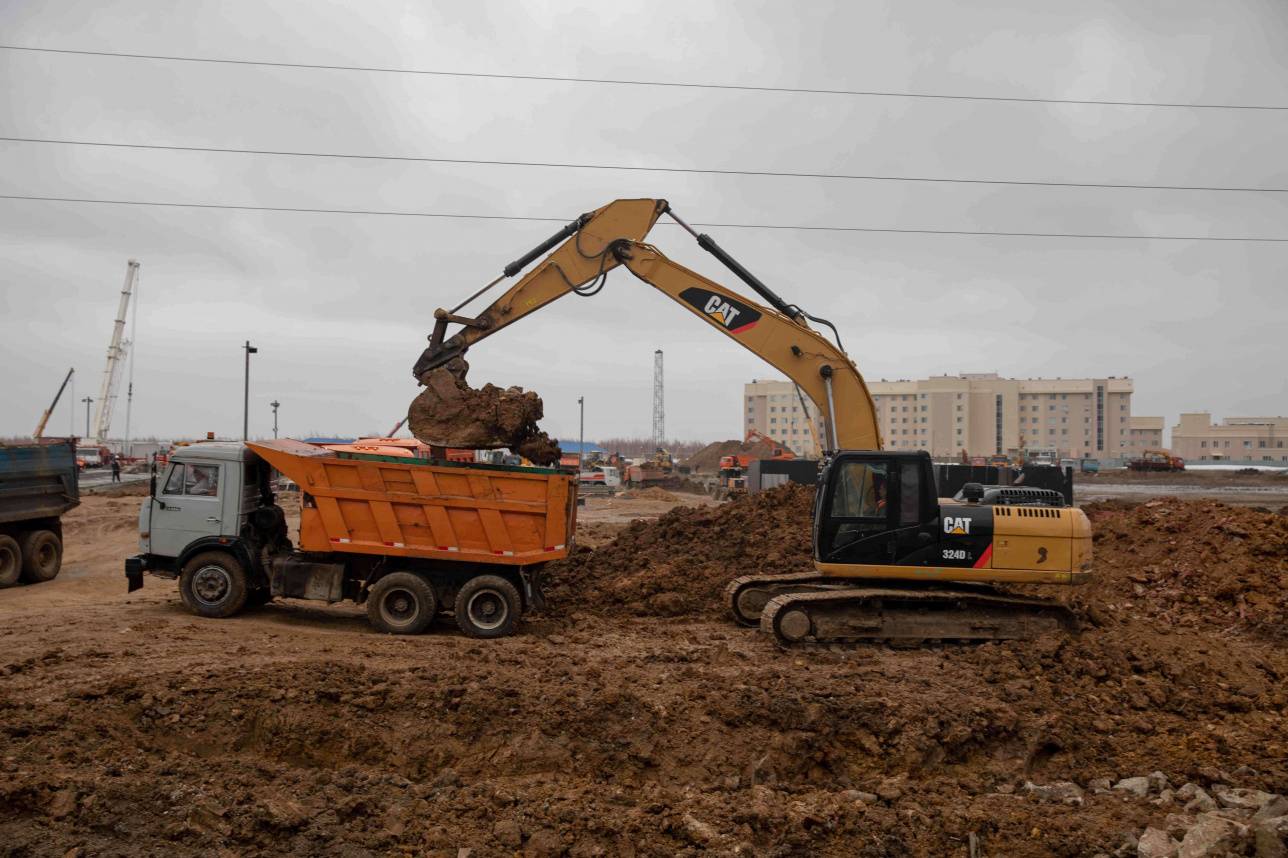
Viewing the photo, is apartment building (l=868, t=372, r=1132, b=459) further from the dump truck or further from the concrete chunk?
the concrete chunk

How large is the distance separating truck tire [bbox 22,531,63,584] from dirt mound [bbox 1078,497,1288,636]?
17.2m

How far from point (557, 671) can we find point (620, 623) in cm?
352

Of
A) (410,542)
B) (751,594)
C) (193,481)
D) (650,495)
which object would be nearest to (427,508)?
(410,542)

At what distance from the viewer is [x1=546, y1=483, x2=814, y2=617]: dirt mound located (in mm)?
13508

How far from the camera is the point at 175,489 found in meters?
12.3

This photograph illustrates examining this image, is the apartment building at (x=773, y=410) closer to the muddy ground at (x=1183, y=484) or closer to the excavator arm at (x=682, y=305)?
the muddy ground at (x=1183, y=484)

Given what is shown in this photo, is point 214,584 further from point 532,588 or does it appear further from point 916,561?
point 916,561

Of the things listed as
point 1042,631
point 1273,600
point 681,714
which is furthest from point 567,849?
point 1273,600

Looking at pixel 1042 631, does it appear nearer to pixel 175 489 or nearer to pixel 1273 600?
pixel 1273 600

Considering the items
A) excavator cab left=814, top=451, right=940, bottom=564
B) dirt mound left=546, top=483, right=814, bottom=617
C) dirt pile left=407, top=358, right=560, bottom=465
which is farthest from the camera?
dirt mound left=546, top=483, right=814, bottom=617

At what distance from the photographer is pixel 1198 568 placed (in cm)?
1364

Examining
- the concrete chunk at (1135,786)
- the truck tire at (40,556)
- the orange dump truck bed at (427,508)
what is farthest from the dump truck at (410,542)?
the concrete chunk at (1135,786)

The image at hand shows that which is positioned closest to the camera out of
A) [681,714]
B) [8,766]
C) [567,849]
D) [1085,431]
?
[567,849]

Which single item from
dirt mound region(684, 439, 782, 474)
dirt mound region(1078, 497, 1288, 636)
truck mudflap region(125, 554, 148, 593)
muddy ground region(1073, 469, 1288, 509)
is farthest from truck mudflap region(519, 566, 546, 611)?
dirt mound region(684, 439, 782, 474)
